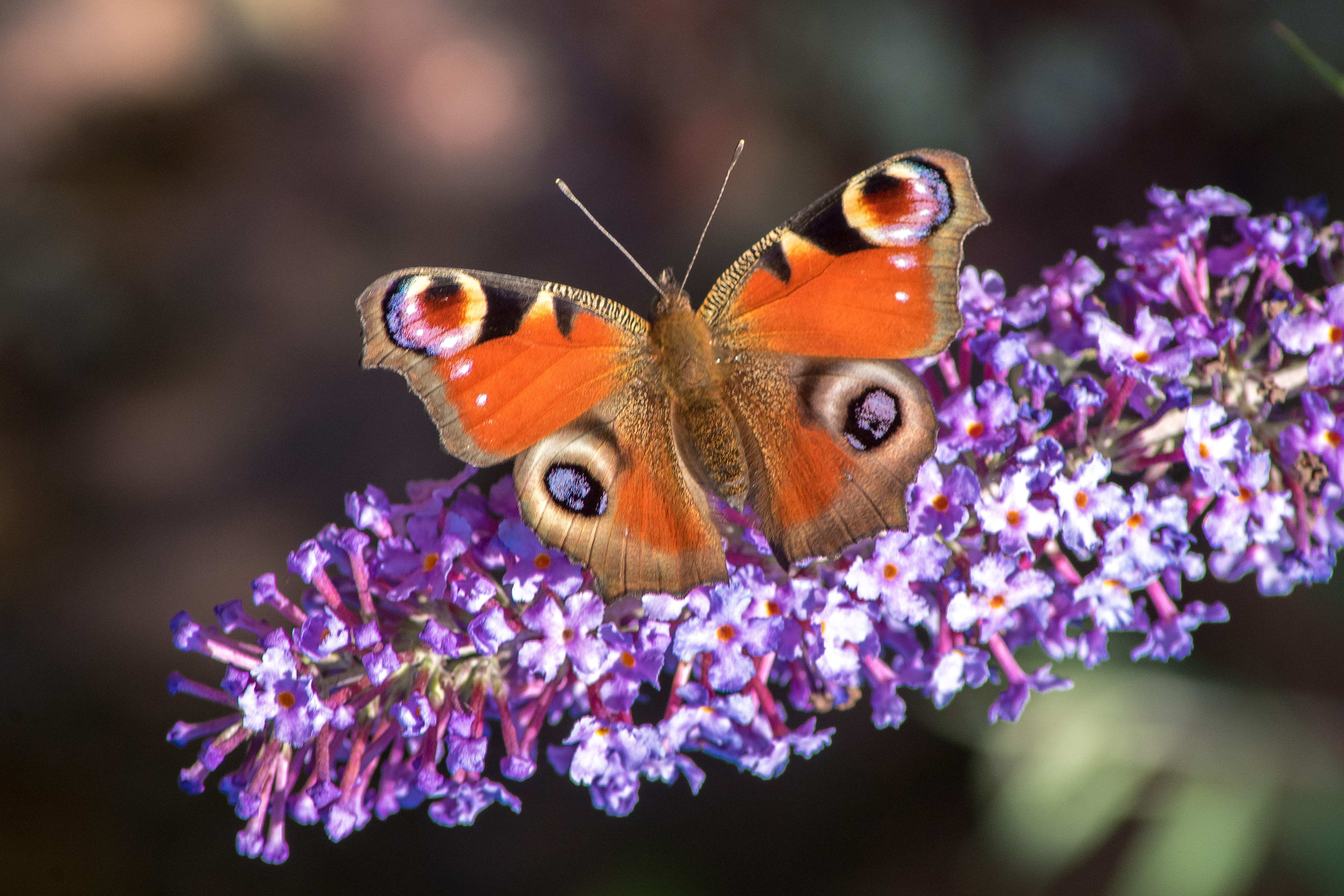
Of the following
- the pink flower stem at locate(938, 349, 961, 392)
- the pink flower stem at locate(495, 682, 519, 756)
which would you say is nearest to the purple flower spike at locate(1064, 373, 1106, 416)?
the pink flower stem at locate(938, 349, 961, 392)

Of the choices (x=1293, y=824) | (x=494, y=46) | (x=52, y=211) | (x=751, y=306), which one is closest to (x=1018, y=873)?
(x=1293, y=824)

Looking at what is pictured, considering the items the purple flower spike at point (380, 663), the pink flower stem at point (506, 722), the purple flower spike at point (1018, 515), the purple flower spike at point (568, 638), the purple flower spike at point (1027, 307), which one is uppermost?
the purple flower spike at point (1027, 307)

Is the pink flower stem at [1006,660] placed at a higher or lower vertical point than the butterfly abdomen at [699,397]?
lower

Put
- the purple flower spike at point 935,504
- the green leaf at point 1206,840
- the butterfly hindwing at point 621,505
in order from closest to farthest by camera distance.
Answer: the butterfly hindwing at point 621,505
the purple flower spike at point 935,504
the green leaf at point 1206,840

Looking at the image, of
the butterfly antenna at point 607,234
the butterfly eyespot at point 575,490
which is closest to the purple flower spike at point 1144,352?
the butterfly antenna at point 607,234

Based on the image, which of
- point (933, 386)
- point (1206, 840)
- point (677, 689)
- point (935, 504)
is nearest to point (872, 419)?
point (935, 504)

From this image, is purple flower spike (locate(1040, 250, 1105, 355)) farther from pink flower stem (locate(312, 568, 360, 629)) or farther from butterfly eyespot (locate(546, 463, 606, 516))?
pink flower stem (locate(312, 568, 360, 629))

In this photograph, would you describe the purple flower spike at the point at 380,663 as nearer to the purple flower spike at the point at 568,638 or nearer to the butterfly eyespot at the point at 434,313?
the purple flower spike at the point at 568,638
